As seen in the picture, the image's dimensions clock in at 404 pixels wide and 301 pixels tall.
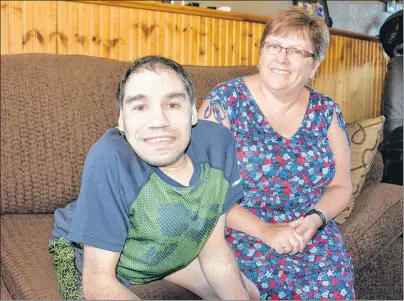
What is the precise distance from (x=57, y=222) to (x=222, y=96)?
52cm

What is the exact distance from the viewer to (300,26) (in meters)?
1.58

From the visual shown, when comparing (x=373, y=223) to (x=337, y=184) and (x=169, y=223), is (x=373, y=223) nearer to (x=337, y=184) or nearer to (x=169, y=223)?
(x=337, y=184)

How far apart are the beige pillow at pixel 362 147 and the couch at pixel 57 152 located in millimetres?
91

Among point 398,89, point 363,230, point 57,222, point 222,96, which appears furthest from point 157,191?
point 398,89

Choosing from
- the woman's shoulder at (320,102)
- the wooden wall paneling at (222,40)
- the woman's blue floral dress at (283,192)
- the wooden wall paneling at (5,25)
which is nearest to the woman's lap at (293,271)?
the woman's blue floral dress at (283,192)

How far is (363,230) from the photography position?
173cm

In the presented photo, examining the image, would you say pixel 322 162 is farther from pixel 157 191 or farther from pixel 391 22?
pixel 391 22

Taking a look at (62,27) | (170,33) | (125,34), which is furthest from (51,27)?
(170,33)

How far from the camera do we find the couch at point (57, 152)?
1.72m

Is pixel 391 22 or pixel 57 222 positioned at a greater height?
pixel 391 22

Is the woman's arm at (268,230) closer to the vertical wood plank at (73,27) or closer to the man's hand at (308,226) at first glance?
the man's hand at (308,226)

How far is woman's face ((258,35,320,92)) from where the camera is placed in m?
1.58

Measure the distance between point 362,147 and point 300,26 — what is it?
0.57m

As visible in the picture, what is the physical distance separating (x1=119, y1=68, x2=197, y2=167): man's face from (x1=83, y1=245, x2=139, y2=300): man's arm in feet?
0.61
